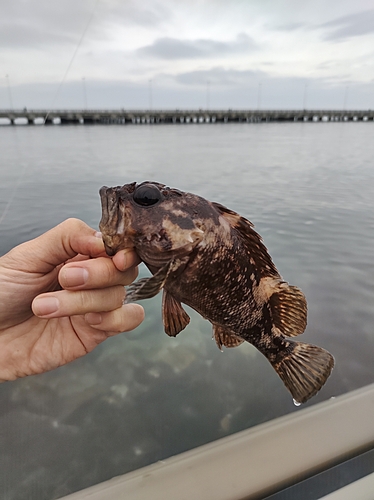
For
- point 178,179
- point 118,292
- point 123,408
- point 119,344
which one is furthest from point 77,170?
point 118,292

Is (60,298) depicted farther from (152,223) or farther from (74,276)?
(152,223)

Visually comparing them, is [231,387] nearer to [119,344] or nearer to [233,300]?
[119,344]

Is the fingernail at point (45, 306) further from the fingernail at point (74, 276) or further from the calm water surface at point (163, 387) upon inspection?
the calm water surface at point (163, 387)

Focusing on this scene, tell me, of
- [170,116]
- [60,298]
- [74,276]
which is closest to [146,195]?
[74,276]

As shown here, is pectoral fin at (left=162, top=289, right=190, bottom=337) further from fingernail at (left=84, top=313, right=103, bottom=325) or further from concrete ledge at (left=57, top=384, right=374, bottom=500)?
concrete ledge at (left=57, top=384, right=374, bottom=500)

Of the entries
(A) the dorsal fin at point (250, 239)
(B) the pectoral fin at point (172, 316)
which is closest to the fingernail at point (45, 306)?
(B) the pectoral fin at point (172, 316)

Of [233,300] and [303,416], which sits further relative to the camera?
[303,416]
